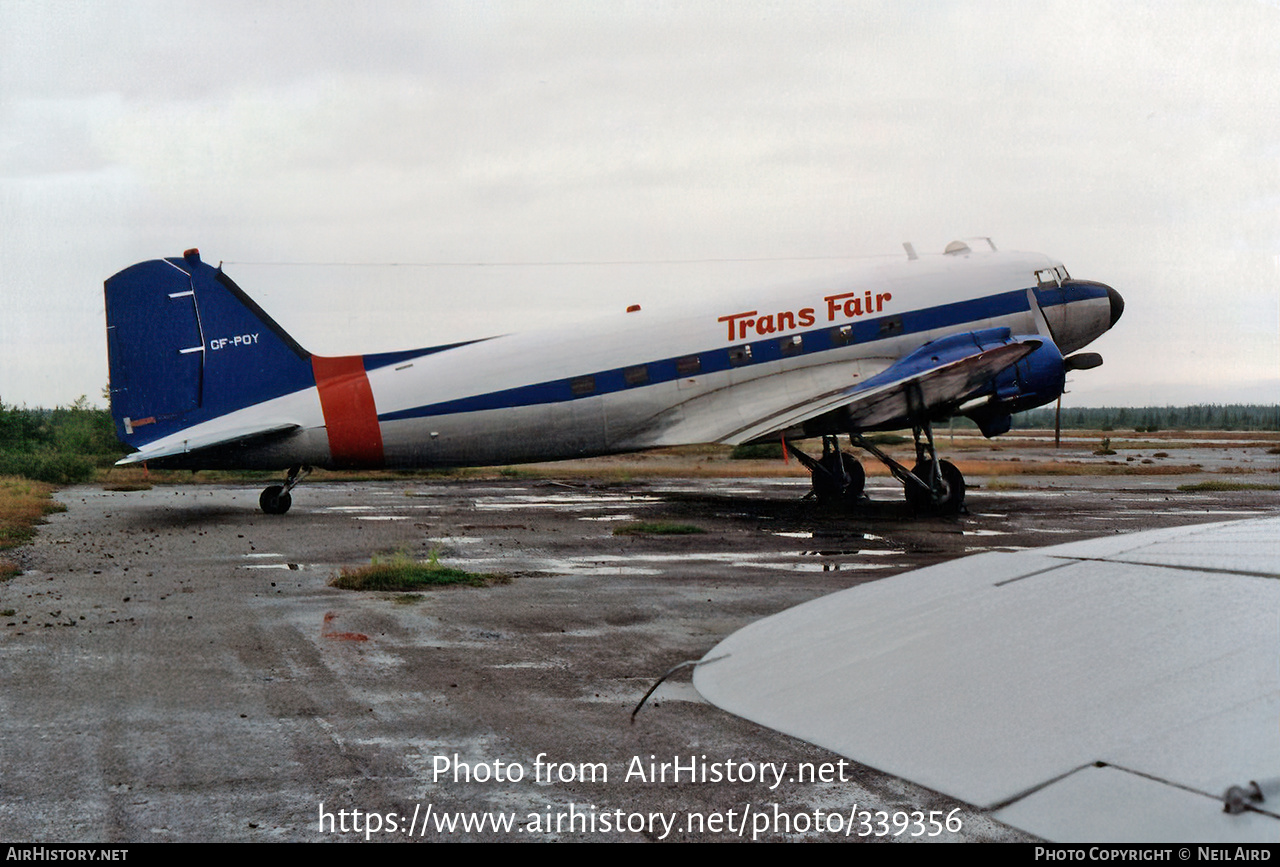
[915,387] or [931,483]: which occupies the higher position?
[915,387]

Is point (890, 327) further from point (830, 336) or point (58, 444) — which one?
point (58, 444)

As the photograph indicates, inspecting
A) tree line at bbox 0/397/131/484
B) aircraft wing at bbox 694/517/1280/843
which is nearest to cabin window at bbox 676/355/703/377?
aircraft wing at bbox 694/517/1280/843

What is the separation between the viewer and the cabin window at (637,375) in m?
21.7

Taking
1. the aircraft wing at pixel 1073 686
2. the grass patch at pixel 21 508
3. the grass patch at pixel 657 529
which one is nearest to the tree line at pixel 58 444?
the grass patch at pixel 21 508

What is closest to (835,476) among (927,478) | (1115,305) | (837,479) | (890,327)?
(837,479)

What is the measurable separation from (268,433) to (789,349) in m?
11.1

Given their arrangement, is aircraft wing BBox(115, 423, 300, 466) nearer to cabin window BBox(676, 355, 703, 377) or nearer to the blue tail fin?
the blue tail fin

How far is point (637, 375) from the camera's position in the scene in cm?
2170

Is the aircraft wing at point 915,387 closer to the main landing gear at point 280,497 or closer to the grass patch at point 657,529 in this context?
the grass patch at point 657,529

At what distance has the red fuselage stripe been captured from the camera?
829 inches

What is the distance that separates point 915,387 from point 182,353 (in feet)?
50.1

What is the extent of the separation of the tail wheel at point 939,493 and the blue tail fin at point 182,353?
1307cm

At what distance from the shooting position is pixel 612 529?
19391mm
